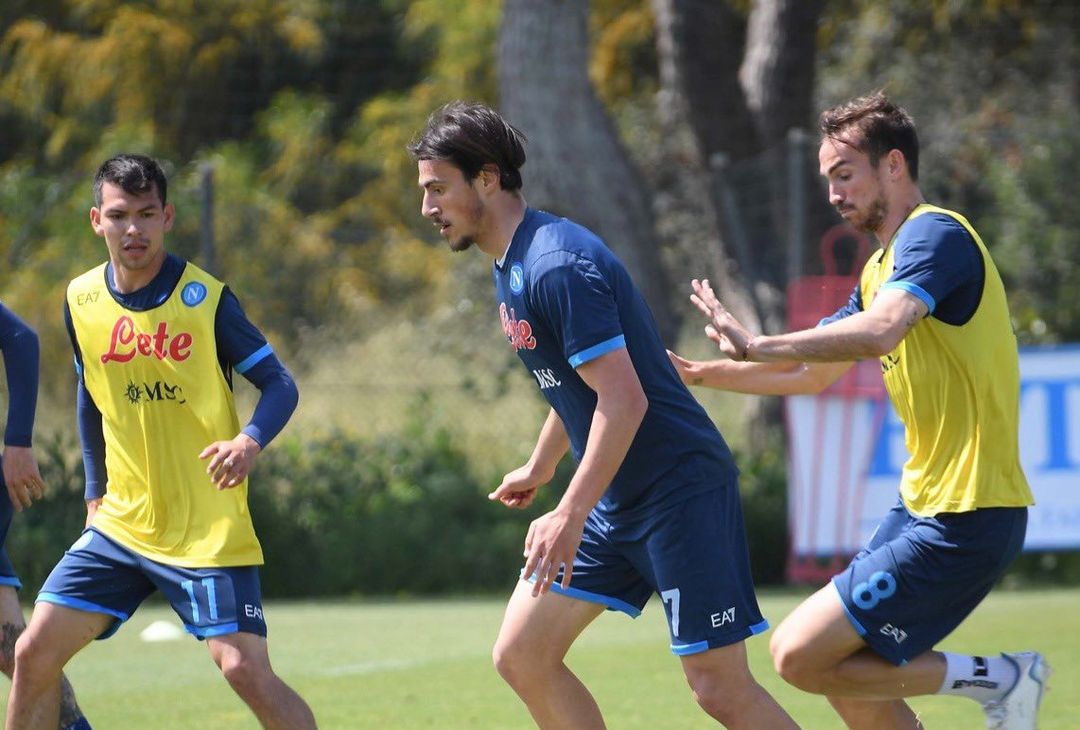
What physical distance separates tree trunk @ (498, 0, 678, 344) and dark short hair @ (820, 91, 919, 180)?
30.9ft

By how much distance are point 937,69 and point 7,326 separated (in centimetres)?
2041

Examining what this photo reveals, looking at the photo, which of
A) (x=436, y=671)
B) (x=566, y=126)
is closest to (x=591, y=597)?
(x=436, y=671)

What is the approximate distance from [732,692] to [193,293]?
7.29 ft

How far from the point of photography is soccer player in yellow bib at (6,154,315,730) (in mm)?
5438

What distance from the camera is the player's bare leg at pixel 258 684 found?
17.2 feet

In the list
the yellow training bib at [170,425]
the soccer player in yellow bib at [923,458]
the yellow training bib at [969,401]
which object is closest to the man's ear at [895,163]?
the soccer player in yellow bib at [923,458]

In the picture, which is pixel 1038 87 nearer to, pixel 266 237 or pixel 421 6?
pixel 421 6

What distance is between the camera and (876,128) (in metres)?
5.13

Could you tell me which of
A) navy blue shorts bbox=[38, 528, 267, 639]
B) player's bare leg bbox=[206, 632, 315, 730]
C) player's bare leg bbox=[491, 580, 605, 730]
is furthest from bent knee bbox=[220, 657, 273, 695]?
player's bare leg bbox=[491, 580, 605, 730]

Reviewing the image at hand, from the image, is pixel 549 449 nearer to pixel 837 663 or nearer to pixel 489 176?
pixel 489 176

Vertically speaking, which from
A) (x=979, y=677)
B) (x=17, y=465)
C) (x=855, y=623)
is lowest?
(x=979, y=677)

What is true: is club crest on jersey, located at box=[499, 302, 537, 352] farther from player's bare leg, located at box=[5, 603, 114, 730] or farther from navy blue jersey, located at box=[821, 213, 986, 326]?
player's bare leg, located at box=[5, 603, 114, 730]

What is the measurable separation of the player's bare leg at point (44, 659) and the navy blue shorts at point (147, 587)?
0.05 metres

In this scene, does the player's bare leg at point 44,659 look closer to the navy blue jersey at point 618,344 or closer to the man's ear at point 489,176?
the navy blue jersey at point 618,344
